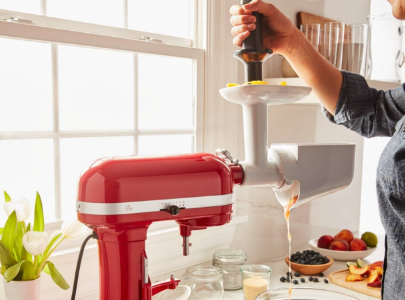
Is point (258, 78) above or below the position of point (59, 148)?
above

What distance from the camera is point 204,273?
1187 millimetres

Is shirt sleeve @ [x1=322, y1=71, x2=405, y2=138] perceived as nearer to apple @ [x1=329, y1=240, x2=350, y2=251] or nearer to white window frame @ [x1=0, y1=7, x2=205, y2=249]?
white window frame @ [x1=0, y1=7, x2=205, y2=249]

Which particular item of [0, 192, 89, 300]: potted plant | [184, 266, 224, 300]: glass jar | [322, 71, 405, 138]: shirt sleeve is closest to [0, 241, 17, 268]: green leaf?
[0, 192, 89, 300]: potted plant

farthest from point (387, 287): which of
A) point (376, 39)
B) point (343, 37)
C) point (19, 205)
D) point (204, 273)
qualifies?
point (376, 39)

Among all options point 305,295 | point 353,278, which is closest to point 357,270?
A: point 353,278

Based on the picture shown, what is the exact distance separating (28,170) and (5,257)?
32 centimetres

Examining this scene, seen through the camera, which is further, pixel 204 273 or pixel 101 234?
pixel 204 273

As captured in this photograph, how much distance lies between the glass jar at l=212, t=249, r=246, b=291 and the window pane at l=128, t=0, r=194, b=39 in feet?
2.43

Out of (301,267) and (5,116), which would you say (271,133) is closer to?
(301,267)

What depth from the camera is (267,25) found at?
3.49 feet

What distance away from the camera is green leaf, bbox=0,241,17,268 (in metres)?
0.94

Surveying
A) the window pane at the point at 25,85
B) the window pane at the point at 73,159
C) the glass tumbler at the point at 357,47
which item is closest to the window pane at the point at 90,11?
the window pane at the point at 25,85

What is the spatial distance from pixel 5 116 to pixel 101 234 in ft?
2.09

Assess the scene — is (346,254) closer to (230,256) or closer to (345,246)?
(345,246)
